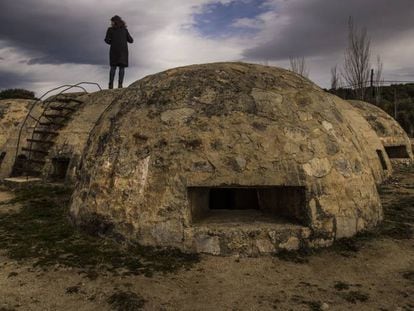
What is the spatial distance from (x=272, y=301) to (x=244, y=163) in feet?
5.93

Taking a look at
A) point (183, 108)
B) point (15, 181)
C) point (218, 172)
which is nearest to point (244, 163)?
point (218, 172)

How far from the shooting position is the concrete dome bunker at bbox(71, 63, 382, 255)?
5039mm

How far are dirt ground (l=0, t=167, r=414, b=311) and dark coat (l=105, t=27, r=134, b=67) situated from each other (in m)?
7.29

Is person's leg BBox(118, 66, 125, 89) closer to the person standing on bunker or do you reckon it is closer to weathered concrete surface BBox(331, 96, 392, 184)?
the person standing on bunker

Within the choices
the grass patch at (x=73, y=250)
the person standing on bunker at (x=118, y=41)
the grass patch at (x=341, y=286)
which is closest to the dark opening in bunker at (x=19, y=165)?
the person standing on bunker at (x=118, y=41)

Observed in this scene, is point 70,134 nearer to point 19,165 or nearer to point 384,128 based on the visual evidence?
point 19,165

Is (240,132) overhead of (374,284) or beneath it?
overhead

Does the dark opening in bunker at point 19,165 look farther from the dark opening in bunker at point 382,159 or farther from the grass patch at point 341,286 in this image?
the dark opening in bunker at point 382,159

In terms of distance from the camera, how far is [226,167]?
5.12 metres

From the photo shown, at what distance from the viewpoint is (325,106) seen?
614 centimetres

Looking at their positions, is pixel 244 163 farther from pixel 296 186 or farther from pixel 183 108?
pixel 183 108

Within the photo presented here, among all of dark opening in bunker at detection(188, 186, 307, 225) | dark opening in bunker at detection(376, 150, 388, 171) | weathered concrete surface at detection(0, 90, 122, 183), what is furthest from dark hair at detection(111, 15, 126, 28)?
dark opening in bunker at detection(376, 150, 388, 171)

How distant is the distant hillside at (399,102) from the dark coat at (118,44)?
21.6 metres

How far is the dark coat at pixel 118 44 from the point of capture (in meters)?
11.8
